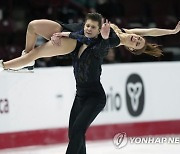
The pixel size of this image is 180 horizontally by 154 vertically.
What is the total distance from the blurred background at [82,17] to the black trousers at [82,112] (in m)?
3.60

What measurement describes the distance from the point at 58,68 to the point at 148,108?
136 cm

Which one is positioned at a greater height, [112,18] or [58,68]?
[112,18]

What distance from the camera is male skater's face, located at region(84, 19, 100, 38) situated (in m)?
4.40

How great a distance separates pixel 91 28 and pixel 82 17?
18.0 ft

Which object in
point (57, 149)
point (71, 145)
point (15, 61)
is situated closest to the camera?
point (71, 145)

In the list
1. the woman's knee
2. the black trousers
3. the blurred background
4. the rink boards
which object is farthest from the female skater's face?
the blurred background

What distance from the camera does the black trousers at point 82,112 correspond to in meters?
4.42

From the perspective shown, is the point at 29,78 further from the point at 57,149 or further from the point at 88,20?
the point at 88,20

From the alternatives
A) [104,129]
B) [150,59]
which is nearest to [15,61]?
[104,129]

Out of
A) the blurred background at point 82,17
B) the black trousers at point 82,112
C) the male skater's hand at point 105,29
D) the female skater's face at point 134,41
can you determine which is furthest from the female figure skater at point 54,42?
the blurred background at point 82,17

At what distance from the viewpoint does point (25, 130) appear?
256 inches

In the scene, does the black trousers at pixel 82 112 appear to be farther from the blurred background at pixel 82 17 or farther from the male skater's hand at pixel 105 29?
the blurred background at pixel 82 17

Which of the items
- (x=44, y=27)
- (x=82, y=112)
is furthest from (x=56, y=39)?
(x=82, y=112)

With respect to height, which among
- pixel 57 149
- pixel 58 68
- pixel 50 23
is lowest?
pixel 57 149
